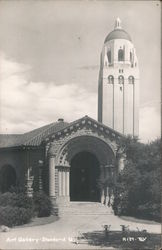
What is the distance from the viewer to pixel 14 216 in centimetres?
2244

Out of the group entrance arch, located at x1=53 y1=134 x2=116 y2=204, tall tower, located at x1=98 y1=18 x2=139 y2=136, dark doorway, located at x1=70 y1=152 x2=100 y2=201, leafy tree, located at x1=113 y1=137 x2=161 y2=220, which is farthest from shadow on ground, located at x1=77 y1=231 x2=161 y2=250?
tall tower, located at x1=98 y1=18 x2=139 y2=136

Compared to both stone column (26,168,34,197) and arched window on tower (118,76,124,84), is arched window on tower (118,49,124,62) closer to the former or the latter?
arched window on tower (118,76,124,84)

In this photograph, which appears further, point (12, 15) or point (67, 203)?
point (67, 203)

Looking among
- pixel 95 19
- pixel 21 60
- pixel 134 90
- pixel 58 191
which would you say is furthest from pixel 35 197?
pixel 134 90

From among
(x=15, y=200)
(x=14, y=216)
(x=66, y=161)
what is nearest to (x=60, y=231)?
(x=14, y=216)

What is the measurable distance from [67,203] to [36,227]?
250 inches

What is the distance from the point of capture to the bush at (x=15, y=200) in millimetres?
23672

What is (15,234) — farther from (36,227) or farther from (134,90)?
(134,90)

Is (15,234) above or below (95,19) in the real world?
below

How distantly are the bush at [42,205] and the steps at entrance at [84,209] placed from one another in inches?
32.4

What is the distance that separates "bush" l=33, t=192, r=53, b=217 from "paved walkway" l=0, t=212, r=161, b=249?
4.13 ft

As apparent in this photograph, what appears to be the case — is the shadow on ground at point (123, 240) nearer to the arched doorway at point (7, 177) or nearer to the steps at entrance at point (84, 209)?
the steps at entrance at point (84, 209)

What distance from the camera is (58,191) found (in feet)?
91.0

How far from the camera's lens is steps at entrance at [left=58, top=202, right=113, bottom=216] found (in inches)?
1048
